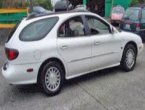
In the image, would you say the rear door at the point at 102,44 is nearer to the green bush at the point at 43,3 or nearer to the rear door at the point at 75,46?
the rear door at the point at 75,46

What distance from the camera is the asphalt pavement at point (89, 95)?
599 centimetres

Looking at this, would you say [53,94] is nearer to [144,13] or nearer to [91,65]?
[91,65]

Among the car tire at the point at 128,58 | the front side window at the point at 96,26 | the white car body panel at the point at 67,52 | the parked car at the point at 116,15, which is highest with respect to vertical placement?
the front side window at the point at 96,26

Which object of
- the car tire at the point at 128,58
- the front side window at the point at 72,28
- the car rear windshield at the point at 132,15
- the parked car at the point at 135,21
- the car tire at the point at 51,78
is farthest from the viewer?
the car rear windshield at the point at 132,15

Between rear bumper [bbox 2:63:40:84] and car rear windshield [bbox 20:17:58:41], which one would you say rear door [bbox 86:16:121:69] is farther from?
rear bumper [bbox 2:63:40:84]

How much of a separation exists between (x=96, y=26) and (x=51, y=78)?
75.1 inches

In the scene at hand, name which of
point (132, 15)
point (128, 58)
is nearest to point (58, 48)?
point (128, 58)

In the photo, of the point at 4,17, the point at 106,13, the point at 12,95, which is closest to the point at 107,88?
the point at 12,95

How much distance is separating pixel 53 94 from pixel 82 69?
0.99 m

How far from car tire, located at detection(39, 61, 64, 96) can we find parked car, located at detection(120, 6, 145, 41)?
6.70 metres

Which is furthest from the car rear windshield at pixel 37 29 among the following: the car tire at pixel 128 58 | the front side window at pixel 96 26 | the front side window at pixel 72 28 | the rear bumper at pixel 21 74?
the car tire at pixel 128 58

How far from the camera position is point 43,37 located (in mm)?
6559

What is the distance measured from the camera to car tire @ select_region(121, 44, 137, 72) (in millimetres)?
8172

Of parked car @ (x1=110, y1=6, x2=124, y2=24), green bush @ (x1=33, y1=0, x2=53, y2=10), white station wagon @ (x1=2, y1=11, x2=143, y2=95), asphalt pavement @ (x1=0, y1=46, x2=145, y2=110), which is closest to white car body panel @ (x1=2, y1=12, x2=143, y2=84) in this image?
white station wagon @ (x1=2, y1=11, x2=143, y2=95)
